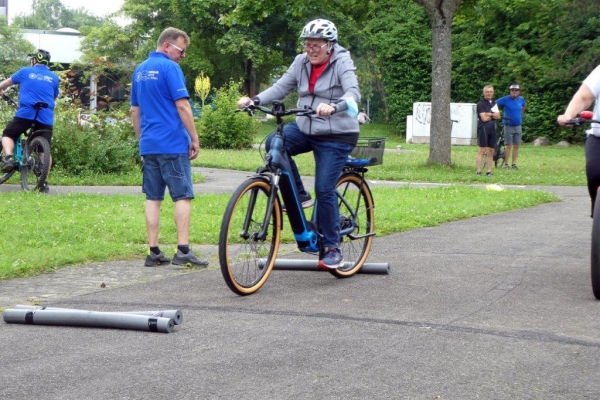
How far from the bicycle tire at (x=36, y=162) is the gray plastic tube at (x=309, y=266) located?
687cm

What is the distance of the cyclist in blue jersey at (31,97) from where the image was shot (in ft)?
46.4

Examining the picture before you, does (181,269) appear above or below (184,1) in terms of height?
below

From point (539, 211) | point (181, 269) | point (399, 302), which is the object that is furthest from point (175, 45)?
point (539, 211)

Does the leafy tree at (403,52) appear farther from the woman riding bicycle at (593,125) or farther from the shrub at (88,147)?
the woman riding bicycle at (593,125)

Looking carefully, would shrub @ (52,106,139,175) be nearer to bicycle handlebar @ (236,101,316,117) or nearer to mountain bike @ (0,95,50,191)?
mountain bike @ (0,95,50,191)

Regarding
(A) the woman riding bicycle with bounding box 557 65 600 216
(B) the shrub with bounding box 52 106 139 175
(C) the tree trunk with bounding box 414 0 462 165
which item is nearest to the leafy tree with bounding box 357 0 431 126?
(C) the tree trunk with bounding box 414 0 462 165

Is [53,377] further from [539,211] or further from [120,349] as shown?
[539,211]

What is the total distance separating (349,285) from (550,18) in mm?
32455

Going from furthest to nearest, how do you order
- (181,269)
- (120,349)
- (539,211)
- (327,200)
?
1. (539,211)
2. (181,269)
3. (327,200)
4. (120,349)

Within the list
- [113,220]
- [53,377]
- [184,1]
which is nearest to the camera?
[53,377]

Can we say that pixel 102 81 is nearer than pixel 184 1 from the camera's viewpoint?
No

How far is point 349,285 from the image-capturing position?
25.2 ft

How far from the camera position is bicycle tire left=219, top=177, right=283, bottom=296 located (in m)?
6.82

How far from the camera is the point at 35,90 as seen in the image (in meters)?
14.1
